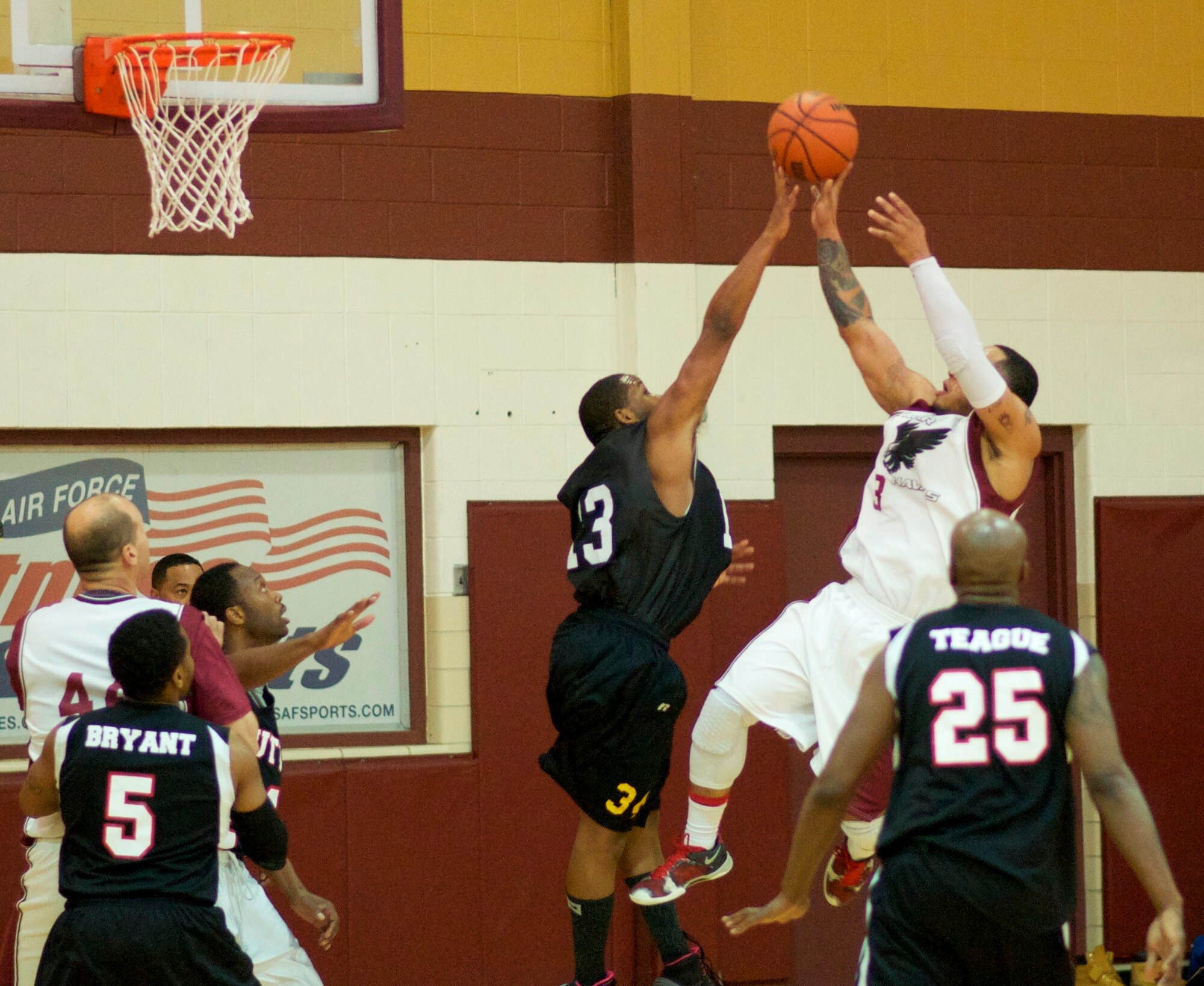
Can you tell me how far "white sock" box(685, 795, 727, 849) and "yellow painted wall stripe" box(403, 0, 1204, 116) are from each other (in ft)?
Answer: 13.3

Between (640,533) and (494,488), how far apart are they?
8.16ft

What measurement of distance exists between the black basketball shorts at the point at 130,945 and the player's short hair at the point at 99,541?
1.08 m

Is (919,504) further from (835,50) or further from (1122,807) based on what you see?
(835,50)

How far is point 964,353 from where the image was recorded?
5.20 m

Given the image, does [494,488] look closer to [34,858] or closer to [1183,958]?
[34,858]

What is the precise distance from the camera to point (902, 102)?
28.4 ft

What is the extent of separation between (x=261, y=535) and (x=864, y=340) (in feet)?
11.0

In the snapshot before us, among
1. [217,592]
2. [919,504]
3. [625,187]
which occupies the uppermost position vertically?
[625,187]

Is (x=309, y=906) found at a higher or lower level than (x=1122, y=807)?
lower

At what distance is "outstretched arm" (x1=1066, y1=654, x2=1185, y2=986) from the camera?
3.80m

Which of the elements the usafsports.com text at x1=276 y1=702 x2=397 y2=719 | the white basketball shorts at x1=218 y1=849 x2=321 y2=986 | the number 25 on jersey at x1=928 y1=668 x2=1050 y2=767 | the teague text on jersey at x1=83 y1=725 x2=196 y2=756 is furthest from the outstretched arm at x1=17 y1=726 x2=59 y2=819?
the usafsports.com text at x1=276 y1=702 x2=397 y2=719

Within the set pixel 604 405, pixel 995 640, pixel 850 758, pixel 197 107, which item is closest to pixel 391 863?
pixel 604 405

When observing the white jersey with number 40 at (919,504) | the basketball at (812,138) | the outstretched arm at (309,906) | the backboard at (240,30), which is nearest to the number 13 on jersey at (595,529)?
the white jersey with number 40 at (919,504)

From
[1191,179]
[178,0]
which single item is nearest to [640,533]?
[178,0]
